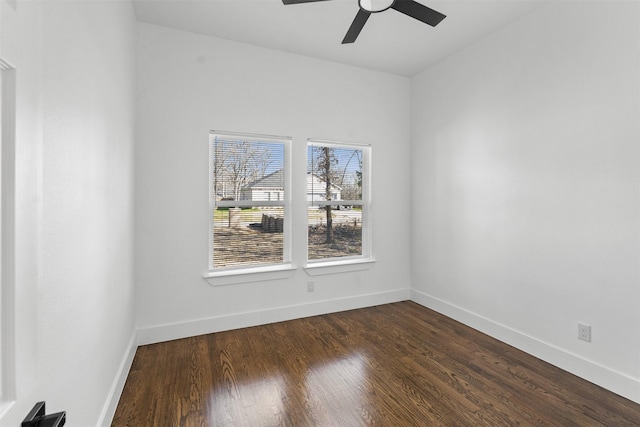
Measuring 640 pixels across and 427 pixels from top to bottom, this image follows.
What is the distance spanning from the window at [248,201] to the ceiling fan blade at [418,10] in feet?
5.48

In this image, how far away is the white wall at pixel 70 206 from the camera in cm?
64

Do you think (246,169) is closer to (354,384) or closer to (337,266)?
(337,266)

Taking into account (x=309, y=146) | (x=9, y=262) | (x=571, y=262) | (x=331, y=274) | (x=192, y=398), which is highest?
(x=309, y=146)

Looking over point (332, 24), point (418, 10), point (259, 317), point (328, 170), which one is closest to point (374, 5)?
point (418, 10)

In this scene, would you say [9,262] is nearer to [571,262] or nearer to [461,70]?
[571,262]

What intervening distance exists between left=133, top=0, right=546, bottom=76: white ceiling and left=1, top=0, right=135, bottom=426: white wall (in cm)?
68

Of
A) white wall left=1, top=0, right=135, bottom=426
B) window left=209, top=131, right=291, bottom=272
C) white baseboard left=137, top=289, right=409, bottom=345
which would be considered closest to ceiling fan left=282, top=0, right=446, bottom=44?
white wall left=1, top=0, right=135, bottom=426

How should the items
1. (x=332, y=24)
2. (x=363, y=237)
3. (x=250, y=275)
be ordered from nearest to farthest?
(x=332, y=24), (x=250, y=275), (x=363, y=237)

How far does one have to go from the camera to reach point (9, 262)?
596mm

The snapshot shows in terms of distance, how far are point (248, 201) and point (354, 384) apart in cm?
200

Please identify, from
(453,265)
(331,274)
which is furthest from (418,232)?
(331,274)

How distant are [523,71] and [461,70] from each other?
72cm

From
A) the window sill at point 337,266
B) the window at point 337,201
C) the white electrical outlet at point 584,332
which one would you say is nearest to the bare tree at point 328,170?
the window at point 337,201

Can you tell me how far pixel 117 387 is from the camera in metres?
2.03
